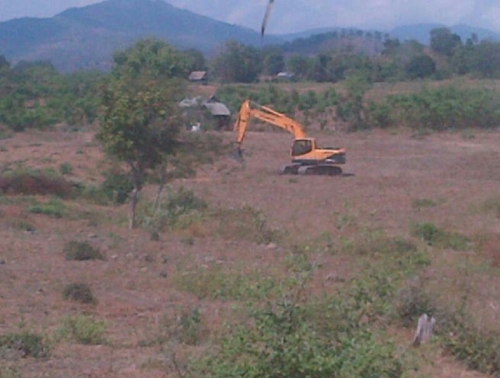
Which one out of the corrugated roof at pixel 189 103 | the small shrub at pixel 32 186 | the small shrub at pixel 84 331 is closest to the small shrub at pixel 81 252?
the corrugated roof at pixel 189 103

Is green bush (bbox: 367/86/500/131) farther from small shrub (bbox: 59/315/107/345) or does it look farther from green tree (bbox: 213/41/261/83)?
small shrub (bbox: 59/315/107/345)

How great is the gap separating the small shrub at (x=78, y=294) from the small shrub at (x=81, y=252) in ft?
13.3

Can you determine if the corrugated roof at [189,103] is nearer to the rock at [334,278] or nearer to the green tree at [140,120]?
the green tree at [140,120]

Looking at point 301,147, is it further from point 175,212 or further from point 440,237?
point 440,237

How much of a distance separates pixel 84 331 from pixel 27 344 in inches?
45.9

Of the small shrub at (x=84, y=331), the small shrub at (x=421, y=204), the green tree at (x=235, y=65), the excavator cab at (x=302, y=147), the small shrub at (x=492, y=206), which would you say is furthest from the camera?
the green tree at (x=235, y=65)

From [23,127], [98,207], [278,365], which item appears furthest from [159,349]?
[23,127]

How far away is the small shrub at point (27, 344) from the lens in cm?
1041

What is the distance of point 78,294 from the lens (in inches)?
571

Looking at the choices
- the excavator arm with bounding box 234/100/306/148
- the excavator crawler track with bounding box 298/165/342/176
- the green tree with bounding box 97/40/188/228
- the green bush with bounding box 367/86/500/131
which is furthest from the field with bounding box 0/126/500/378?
the green bush with bounding box 367/86/500/131

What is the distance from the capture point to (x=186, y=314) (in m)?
12.6

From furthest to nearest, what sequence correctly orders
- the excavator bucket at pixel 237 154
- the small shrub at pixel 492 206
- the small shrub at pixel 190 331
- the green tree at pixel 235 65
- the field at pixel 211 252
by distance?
the green tree at pixel 235 65 → the excavator bucket at pixel 237 154 → the small shrub at pixel 492 206 → the small shrub at pixel 190 331 → the field at pixel 211 252

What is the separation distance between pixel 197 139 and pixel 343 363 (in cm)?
1907

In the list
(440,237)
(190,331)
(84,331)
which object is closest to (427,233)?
(440,237)
